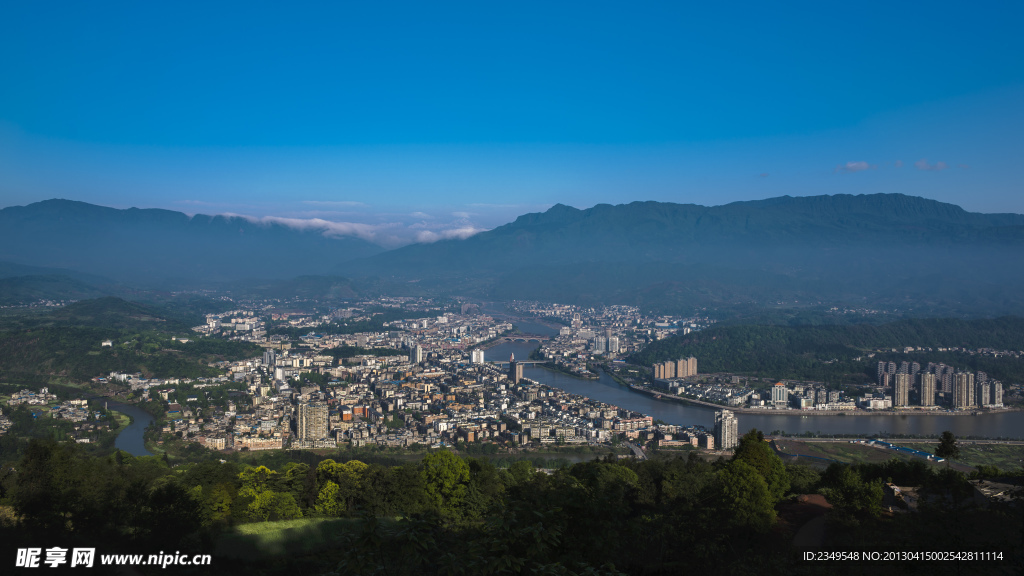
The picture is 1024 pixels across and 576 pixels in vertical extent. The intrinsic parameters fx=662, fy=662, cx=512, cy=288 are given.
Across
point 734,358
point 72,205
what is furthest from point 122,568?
point 72,205

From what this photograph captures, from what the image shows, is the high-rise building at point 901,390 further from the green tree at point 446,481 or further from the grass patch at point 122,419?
the grass patch at point 122,419

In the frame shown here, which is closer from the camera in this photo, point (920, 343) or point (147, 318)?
point (920, 343)

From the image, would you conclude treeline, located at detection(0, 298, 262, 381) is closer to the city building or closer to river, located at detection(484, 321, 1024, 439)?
the city building

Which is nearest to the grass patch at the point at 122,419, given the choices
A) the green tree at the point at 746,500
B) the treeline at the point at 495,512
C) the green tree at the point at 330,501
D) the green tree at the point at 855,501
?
the treeline at the point at 495,512

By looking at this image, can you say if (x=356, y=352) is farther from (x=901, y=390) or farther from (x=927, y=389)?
(x=927, y=389)

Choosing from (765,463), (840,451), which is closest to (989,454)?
(840,451)

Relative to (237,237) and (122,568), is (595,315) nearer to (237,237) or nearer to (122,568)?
(122,568)

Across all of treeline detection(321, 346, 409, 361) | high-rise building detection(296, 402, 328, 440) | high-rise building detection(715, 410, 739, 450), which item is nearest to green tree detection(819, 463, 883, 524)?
high-rise building detection(715, 410, 739, 450)

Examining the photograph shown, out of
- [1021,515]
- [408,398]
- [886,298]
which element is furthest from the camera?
[886,298]
